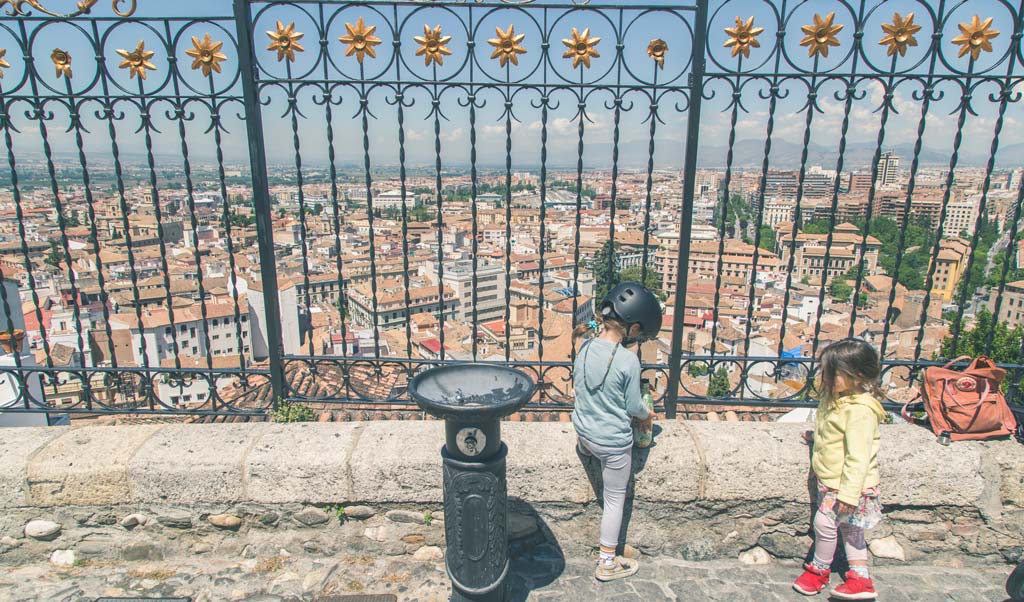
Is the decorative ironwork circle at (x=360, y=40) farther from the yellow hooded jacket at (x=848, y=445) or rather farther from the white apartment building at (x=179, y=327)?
the white apartment building at (x=179, y=327)

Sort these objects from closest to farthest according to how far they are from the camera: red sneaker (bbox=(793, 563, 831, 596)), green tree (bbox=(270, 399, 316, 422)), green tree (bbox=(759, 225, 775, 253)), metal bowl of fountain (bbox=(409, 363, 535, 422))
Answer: metal bowl of fountain (bbox=(409, 363, 535, 422)), red sneaker (bbox=(793, 563, 831, 596)), green tree (bbox=(270, 399, 316, 422)), green tree (bbox=(759, 225, 775, 253))

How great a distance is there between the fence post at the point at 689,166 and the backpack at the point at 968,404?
1.42 meters

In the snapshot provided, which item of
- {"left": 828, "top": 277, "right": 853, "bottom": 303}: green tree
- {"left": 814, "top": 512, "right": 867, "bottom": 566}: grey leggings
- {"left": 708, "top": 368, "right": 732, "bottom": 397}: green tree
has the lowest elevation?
{"left": 828, "top": 277, "right": 853, "bottom": 303}: green tree

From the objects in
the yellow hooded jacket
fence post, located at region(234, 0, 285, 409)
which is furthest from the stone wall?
fence post, located at region(234, 0, 285, 409)

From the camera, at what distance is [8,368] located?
3.73m

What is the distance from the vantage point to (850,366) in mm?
2758

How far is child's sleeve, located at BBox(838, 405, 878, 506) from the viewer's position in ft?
8.91

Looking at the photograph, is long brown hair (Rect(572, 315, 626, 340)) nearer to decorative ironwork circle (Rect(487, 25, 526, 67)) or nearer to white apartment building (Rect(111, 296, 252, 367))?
decorative ironwork circle (Rect(487, 25, 526, 67))

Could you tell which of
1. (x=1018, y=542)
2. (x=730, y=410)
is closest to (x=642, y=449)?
(x=730, y=410)

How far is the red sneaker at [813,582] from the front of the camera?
2.98 meters

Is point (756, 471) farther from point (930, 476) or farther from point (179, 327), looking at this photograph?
point (179, 327)

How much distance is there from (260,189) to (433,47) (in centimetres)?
131

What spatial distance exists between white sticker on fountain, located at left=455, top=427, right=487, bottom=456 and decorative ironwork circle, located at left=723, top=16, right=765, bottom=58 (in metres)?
2.48

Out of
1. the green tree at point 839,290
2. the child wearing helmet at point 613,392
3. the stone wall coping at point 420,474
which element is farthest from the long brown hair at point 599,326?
the green tree at point 839,290
